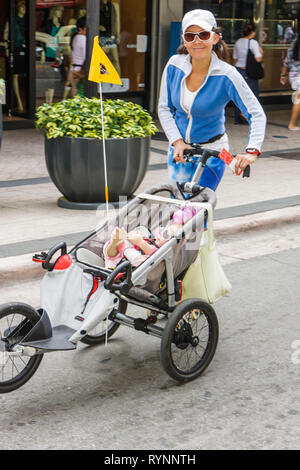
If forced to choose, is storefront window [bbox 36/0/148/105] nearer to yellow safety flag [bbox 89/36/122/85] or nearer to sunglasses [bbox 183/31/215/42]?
yellow safety flag [bbox 89/36/122/85]

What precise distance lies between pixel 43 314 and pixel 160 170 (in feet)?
20.7

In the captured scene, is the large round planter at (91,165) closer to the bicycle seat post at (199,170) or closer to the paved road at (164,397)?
the paved road at (164,397)

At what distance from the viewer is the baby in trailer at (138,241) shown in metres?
4.10

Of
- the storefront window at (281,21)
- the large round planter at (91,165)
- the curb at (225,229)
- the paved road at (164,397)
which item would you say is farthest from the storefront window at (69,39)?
the paved road at (164,397)

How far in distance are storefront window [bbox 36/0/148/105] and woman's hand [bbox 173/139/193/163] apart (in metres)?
9.42

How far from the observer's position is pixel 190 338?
13.6 ft

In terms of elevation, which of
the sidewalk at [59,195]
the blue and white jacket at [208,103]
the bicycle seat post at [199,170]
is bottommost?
the sidewalk at [59,195]

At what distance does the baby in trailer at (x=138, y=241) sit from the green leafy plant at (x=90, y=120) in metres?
3.36

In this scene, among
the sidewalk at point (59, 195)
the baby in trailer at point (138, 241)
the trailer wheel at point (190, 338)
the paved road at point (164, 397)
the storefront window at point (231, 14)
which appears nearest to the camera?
the paved road at point (164, 397)

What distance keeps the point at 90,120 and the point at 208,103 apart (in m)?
3.05

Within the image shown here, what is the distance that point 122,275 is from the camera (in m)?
3.89

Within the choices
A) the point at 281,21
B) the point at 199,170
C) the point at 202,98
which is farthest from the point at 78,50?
the point at 199,170
